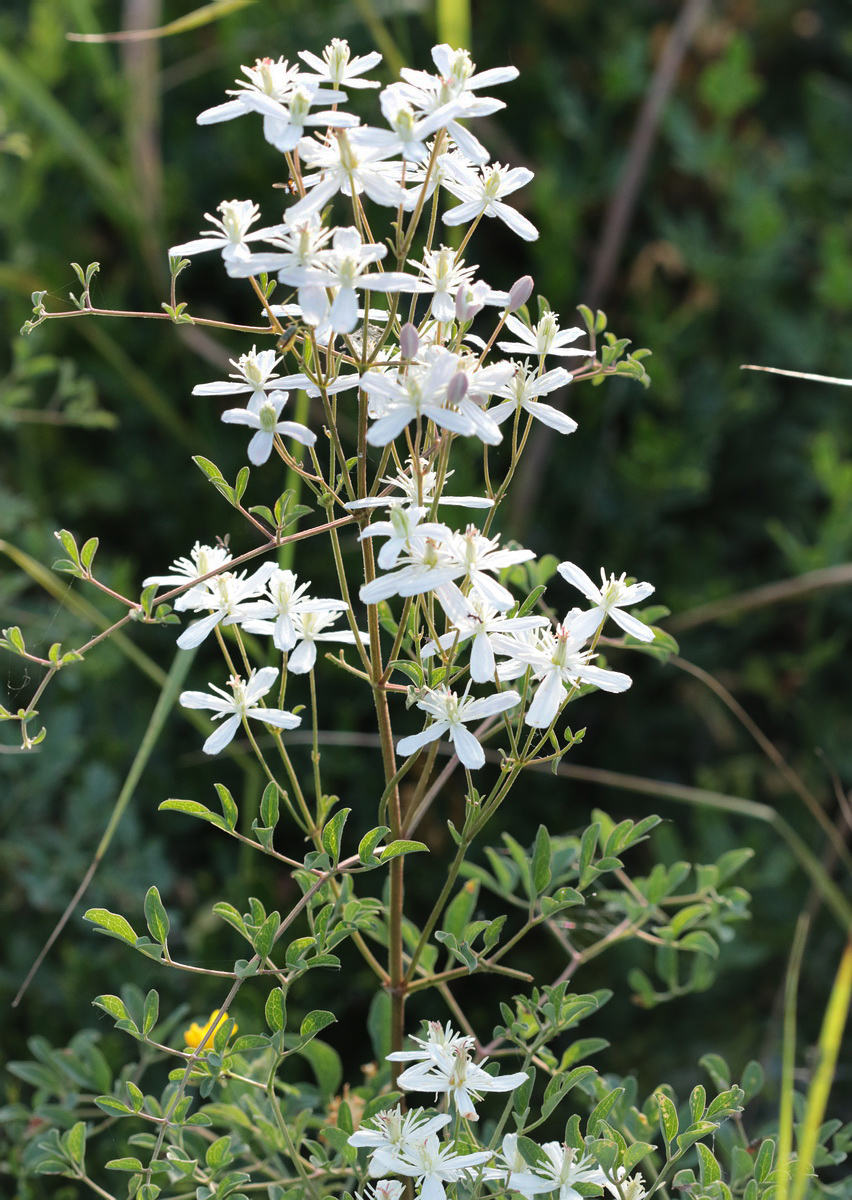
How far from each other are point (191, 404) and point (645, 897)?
141cm

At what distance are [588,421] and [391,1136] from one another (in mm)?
1454

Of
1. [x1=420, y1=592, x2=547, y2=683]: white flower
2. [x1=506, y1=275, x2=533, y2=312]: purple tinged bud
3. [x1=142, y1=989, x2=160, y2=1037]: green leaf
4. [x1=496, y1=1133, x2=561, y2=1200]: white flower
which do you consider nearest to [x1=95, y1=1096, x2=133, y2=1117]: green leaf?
[x1=142, y1=989, x2=160, y2=1037]: green leaf

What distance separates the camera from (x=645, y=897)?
115 centimetres

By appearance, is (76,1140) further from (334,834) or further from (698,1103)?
(698,1103)

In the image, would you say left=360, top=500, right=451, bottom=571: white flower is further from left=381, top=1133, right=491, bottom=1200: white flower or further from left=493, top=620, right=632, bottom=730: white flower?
left=381, top=1133, right=491, bottom=1200: white flower

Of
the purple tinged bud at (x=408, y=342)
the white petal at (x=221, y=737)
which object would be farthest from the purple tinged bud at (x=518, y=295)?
the white petal at (x=221, y=737)

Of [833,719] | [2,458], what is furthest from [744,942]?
[2,458]

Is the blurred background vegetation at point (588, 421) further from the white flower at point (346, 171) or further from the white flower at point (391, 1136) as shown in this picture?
the white flower at point (346, 171)

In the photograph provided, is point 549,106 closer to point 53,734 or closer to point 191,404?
point 191,404

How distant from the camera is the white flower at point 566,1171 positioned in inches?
32.5

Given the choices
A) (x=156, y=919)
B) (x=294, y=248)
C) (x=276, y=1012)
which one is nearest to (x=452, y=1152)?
(x=276, y=1012)

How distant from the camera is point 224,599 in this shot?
2.80ft

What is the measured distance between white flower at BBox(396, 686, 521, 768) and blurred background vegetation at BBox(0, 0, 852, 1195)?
80 cm

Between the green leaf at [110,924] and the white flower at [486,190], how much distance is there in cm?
53
